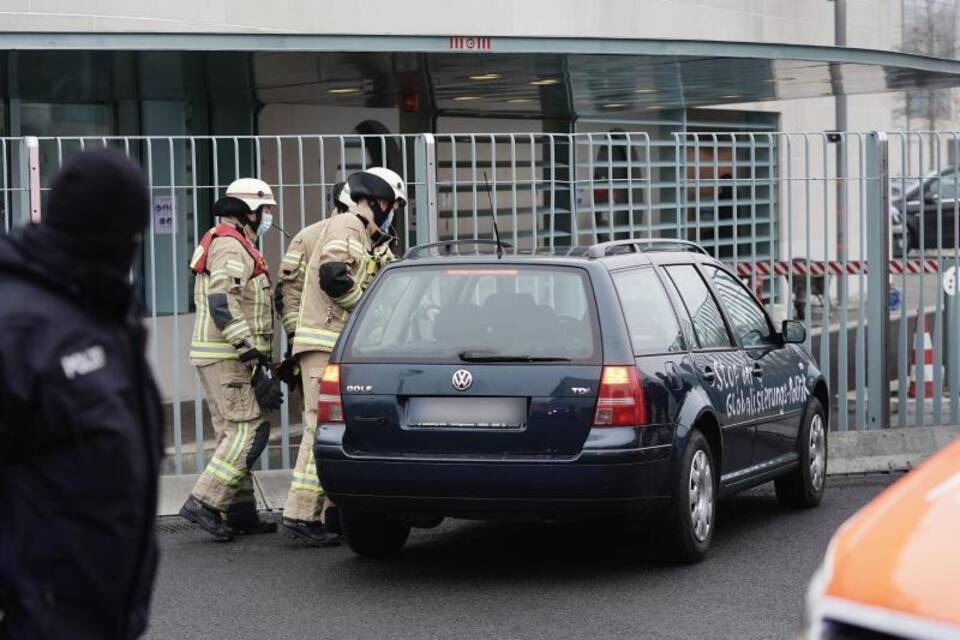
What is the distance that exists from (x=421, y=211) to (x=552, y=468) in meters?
3.85

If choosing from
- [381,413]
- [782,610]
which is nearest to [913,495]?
[782,610]

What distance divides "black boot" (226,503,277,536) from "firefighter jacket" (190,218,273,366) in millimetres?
815

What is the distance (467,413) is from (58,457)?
14.5ft

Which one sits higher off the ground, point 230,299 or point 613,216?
point 613,216

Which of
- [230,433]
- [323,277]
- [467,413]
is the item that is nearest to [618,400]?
[467,413]

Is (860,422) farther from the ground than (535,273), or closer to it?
closer to it

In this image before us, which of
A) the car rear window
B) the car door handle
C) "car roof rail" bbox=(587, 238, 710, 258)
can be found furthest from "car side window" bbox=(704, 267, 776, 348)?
the car rear window

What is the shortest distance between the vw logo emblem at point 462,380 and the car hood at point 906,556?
12.1 feet

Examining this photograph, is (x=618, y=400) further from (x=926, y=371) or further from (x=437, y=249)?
(x=926, y=371)

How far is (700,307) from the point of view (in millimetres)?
9117

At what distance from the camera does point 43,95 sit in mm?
15211

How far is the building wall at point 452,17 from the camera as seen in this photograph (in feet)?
49.3

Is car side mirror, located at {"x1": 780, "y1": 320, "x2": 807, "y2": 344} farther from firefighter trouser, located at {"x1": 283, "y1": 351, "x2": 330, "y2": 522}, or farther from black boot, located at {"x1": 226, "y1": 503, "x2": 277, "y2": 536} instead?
black boot, located at {"x1": 226, "y1": 503, "x2": 277, "y2": 536}

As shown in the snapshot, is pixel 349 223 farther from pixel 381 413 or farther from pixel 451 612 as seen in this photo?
pixel 451 612
